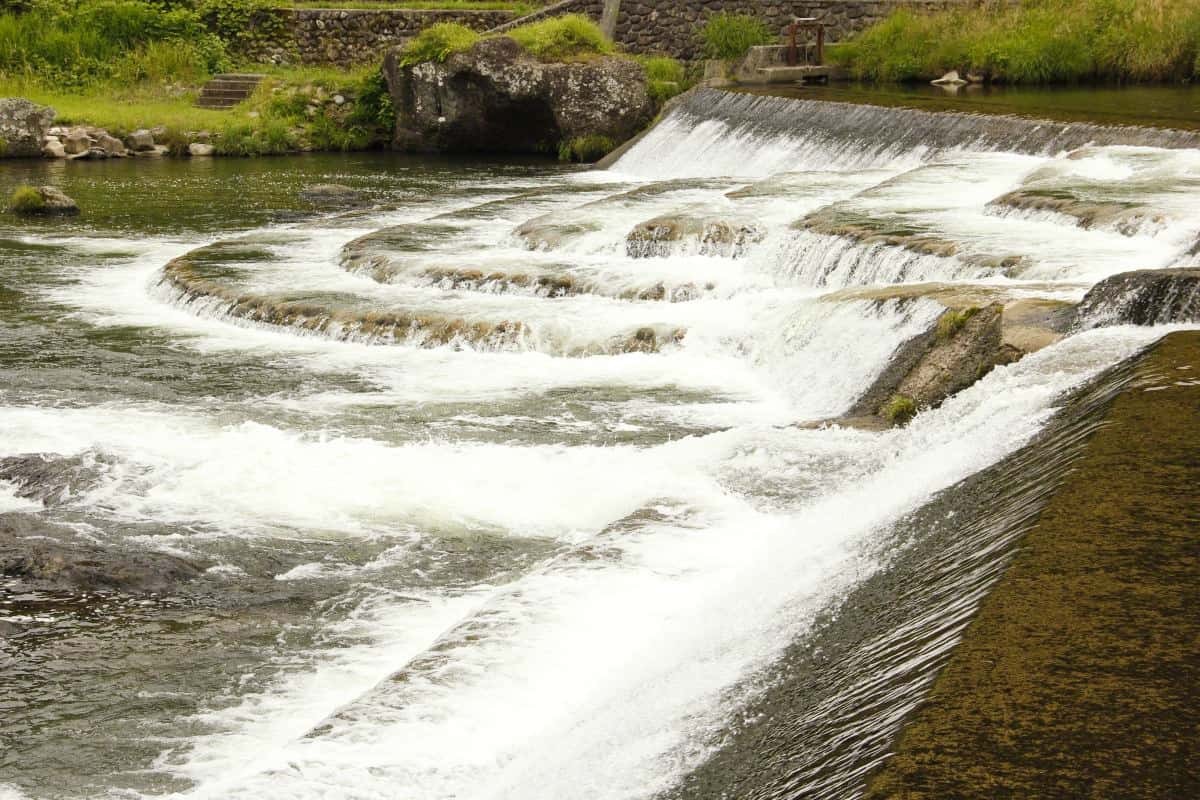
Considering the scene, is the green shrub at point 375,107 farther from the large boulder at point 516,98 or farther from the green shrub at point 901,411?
the green shrub at point 901,411

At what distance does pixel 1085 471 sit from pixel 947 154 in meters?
12.8

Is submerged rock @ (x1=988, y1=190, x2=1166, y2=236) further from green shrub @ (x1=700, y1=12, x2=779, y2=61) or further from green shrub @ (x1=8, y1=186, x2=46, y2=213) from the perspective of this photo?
green shrub @ (x1=700, y1=12, x2=779, y2=61)

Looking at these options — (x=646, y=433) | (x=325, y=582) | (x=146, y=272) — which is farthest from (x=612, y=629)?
(x=146, y=272)

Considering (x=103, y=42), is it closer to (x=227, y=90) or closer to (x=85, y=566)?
(x=227, y=90)

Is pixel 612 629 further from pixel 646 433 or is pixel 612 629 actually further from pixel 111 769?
pixel 646 433

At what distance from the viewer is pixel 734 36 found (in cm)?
2770

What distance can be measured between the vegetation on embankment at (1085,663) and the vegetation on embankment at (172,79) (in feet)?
77.7

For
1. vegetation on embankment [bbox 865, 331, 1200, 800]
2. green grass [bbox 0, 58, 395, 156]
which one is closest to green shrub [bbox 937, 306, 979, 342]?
Answer: vegetation on embankment [bbox 865, 331, 1200, 800]

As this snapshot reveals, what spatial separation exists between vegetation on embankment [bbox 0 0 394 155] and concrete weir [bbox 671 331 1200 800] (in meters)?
23.1

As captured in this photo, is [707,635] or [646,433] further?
[646,433]

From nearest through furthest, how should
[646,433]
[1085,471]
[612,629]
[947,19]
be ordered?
[1085,471], [612,629], [646,433], [947,19]

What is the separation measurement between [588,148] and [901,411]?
16905mm

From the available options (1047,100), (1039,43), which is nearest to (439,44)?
(1039,43)

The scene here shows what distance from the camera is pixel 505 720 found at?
5.65 meters
